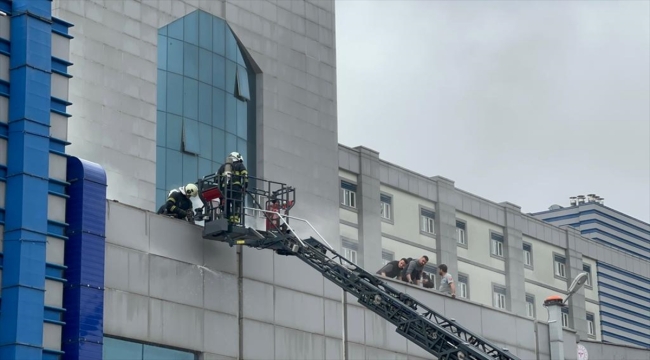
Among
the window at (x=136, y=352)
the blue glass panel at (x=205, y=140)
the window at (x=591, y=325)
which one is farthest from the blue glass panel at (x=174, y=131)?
the window at (x=591, y=325)

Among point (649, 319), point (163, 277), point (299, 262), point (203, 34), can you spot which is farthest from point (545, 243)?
point (163, 277)

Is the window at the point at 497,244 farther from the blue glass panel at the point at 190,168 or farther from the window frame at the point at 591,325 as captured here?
the blue glass panel at the point at 190,168

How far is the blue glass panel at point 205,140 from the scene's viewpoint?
173 feet

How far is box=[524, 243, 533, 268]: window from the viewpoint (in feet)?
274

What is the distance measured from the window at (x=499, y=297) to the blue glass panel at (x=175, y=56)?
109 ft

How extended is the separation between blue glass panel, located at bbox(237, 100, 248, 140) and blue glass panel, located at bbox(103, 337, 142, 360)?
1713 centimetres

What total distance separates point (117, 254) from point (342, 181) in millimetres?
33310

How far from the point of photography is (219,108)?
53719 mm

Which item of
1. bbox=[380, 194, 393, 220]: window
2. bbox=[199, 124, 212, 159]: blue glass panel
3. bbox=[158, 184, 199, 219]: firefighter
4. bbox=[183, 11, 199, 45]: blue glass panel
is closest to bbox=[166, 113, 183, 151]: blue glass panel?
bbox=[199, 124, 212, 159]: blue glass panel

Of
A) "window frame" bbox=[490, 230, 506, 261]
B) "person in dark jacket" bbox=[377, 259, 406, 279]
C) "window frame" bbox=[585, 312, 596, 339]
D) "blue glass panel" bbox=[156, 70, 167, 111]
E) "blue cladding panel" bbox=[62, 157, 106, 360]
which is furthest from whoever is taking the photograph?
"window frame" bbox=[585, 312, 596, 339]

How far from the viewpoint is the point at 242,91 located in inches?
2149

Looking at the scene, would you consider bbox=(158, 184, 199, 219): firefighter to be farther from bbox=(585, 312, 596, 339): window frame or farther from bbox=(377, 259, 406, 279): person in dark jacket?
bbox=(585, 312, 596, 339): window frame

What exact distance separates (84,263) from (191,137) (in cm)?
1841

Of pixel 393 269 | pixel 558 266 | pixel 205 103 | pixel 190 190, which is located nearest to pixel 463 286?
pixel 558 266
